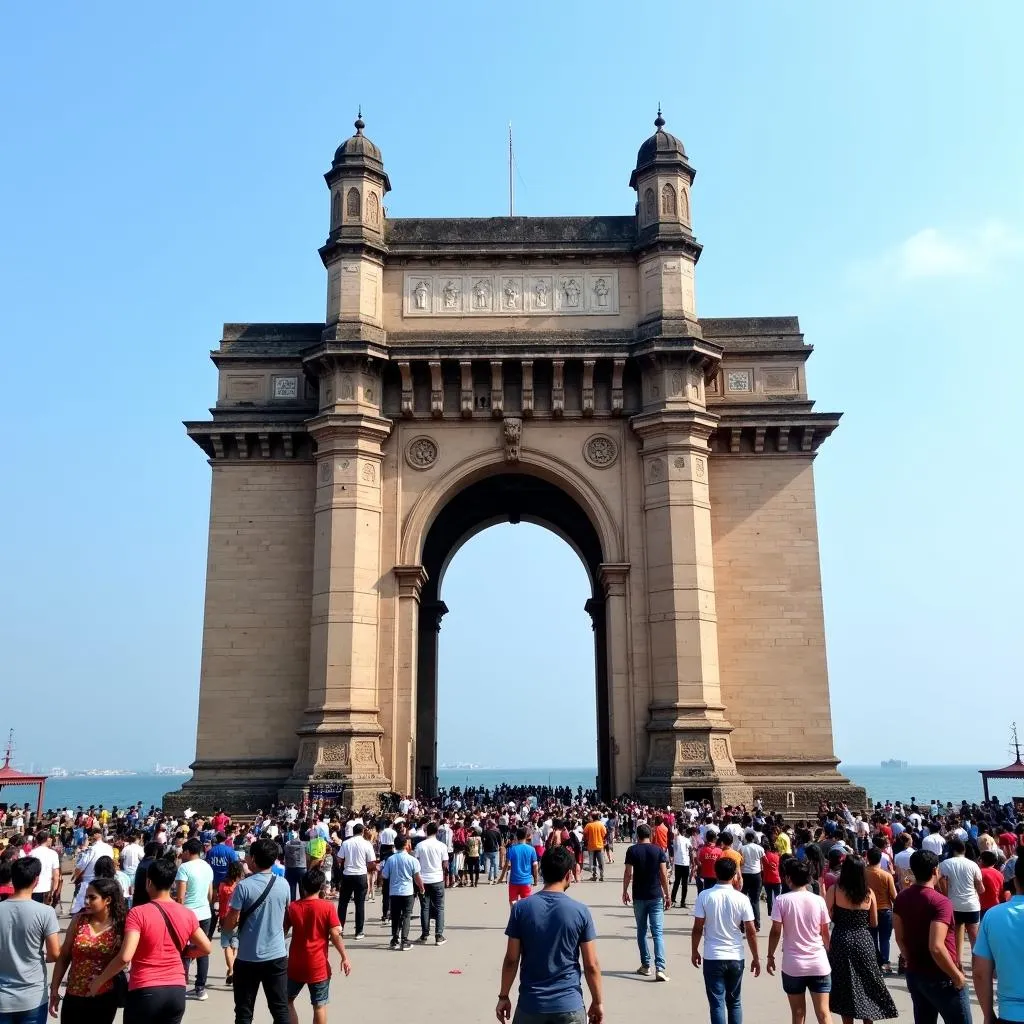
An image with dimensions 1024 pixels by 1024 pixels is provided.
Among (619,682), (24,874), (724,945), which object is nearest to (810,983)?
(724,945)

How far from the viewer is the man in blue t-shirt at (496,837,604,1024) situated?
6184 mm

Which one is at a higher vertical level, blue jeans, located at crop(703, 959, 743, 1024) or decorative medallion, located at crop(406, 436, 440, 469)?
decorative medallion, located at crop(406, 436, 440, 469)

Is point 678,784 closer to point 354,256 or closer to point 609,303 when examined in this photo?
point 609,303

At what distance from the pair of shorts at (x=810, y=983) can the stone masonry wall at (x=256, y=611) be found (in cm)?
2307

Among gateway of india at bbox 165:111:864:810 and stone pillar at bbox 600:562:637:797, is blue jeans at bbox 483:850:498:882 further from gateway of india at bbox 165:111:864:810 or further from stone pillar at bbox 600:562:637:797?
stone pillar at bbox 600:562:637:797

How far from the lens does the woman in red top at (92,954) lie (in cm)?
672

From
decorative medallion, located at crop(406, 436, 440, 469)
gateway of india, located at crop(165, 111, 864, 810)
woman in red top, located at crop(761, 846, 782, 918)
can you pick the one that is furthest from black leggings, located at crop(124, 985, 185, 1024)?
decorative medallion, located at crop(406, 436, 440, 469)

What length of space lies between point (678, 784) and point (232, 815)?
12.5m

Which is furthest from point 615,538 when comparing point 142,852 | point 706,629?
point 142,852

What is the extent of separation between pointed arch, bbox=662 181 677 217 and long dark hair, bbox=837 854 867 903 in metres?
26.6

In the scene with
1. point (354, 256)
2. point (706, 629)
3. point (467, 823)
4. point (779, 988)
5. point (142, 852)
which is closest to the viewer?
point (779, 988)

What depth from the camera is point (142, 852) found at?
592 inches

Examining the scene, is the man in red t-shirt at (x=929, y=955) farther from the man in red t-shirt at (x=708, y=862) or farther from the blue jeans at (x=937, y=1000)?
the man in red t-shirt at (x=708, y=862)

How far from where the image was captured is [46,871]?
43.7ft
